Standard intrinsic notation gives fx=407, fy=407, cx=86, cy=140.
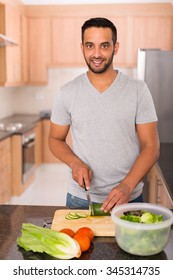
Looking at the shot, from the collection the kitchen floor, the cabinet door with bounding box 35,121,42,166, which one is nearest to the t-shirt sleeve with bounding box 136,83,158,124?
the kitchen floor

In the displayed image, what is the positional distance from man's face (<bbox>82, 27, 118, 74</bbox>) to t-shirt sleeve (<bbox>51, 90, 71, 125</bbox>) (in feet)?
0.70

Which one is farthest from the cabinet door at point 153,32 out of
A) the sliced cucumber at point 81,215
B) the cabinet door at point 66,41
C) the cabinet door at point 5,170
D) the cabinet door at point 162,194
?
the sliced cucumber at point 81,215

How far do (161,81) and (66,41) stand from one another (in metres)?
2.23

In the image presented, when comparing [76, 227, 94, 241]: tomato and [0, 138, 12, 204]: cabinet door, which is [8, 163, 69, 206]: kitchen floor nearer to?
[0, 138, 12, 204]: cabinet door

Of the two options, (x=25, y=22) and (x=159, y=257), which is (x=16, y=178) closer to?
(x=25, y=22)

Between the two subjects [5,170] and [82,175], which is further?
[5,170]

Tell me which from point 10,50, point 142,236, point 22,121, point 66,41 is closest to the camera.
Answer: point 142,236

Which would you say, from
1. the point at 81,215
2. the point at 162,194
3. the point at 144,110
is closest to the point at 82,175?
the point at 81,215

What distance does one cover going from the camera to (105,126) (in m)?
1.68

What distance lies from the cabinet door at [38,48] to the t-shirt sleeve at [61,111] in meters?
3.88

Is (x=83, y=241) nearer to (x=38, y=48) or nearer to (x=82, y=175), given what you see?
(x=82, y=175)

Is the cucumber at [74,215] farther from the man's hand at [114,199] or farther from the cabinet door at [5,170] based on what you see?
the cabinet door at [5,170]

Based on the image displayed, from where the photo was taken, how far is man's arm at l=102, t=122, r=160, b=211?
1.37 metres

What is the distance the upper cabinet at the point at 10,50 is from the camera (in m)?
4.38
